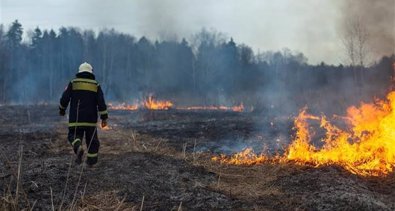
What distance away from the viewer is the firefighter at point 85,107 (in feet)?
24.2

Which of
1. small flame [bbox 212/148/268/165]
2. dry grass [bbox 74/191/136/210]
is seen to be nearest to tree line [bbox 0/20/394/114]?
small flame [bbox 212/148/268/165]

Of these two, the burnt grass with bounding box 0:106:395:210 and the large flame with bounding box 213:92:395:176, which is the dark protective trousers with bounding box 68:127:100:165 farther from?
the large flame with bounding box 213:92:395:176

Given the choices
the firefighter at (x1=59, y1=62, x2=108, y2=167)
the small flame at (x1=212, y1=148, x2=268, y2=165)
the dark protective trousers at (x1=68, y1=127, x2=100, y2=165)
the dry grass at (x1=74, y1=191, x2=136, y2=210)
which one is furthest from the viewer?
the small flame at (x1=212, y1=148, x2=268, y2=165)

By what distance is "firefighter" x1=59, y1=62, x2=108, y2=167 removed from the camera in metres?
7.38

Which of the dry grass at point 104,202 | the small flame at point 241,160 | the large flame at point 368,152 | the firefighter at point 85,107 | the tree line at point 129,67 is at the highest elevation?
the tree line at point 129,67

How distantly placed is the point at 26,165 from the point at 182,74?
4527 cm

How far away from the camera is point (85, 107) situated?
293 inches

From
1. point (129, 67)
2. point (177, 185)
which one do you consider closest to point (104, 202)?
point (177, 185)

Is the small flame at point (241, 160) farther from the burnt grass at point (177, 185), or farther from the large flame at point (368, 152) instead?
the burnt grass at point (177, 185)

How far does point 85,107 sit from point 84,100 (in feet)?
0.41

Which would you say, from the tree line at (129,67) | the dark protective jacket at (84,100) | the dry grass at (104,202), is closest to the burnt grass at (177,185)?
Result: the dry grass at (104,202)

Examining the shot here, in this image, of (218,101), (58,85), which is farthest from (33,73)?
(218,101)

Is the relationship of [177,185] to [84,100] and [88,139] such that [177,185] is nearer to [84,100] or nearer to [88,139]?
[88,139]

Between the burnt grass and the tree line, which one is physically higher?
the tree line
